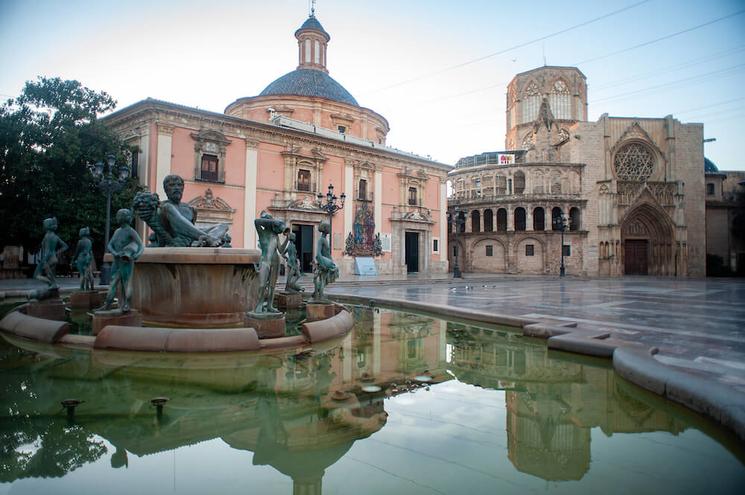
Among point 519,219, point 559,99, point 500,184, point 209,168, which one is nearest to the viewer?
point 209,168

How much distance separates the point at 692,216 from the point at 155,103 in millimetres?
42776

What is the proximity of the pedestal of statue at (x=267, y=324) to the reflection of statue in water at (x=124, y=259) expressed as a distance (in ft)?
5.75

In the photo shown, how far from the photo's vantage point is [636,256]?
37031 mm

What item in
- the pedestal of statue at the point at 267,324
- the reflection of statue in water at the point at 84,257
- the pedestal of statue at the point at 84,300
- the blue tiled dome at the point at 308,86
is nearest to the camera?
the pedestal of statue at the point at 267,324

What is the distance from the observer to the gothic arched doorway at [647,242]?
36.1 metres

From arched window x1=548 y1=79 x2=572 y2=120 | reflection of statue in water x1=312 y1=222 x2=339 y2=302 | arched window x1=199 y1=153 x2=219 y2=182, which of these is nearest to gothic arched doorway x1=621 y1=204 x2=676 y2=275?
arched window x1=548 y1=79 x2=572 y2=120

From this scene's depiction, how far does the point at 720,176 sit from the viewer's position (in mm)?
41781

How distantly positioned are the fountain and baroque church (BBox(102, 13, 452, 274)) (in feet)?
47.2

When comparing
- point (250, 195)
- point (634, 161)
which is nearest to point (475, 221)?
point (634, 161)

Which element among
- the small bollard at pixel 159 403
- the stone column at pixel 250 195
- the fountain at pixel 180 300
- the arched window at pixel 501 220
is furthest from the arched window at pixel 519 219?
the small bollard at pixel 159 403

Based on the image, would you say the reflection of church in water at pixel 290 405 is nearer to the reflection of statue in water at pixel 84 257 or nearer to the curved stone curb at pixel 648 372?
the curved stone curb at pixel 648 372

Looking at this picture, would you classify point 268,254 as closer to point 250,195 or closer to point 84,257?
point 84,257

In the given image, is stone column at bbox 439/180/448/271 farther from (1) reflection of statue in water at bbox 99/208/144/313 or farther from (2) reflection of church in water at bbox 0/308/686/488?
(1) reflection of statue in water at bbox 99/208/144/313

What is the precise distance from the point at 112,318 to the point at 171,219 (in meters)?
1.80
